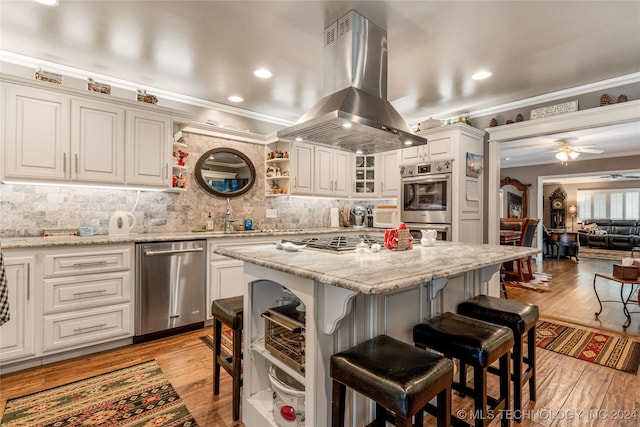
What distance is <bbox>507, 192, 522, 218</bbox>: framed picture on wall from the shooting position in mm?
8711

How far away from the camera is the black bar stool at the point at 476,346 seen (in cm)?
145

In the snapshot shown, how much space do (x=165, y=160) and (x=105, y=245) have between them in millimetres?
1056

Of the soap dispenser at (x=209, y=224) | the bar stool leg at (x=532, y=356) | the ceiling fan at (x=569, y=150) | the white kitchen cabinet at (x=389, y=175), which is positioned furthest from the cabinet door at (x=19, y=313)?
the ceiling fan at (x=569, y=150)

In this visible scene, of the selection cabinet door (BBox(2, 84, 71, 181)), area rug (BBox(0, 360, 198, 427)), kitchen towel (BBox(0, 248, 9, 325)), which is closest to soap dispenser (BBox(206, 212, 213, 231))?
cabinet door (BBox(2, 84, 71, 181))

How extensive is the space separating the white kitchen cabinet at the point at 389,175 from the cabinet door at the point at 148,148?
→ 2.97m

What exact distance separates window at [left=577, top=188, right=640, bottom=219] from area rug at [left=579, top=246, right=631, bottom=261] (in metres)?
1.83

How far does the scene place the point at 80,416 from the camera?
1.85 metres

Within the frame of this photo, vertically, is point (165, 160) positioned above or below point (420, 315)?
above

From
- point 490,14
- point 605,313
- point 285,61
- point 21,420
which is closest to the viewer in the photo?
point 21,420

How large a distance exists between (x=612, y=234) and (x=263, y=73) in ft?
39.3

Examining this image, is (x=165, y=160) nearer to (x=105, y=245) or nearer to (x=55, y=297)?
(x=105, y=245)

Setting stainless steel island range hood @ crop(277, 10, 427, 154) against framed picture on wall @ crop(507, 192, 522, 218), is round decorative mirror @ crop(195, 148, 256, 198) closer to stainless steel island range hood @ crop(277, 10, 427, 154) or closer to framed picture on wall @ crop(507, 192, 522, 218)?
stainless steel island range hood @ crop(277, 10, 427, 154)

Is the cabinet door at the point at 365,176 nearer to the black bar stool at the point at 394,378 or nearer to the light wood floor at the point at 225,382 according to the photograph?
the light wood floor at the point at 225,382

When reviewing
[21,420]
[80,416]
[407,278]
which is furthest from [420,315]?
[21,420]
